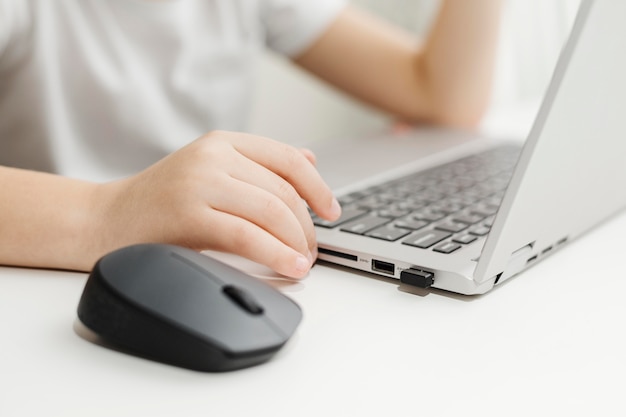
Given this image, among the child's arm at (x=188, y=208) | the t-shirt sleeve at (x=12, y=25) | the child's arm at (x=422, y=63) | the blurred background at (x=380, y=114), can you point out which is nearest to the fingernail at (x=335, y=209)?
the child's arm at (x=188, y=208)

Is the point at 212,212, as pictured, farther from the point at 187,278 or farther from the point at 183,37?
the point at 183,37

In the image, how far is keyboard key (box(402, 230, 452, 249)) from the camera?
47cm

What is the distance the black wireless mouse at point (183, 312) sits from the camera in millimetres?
333

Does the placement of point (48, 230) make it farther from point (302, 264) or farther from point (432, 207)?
point (432, 207)

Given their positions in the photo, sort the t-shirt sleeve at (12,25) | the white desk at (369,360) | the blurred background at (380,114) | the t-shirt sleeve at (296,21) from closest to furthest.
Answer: the white desk at (369,360) → the t-shirt sleeve at (12,25) → the t-shirt sleeve at (296,21) → the blurred background at (380,114)

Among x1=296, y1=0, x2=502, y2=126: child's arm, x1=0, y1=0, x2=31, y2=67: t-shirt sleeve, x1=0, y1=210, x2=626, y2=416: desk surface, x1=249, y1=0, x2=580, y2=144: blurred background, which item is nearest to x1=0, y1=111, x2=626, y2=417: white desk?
x1=0, y1=210, x2=626, y2=416: desk surface

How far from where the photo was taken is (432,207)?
0.57 m

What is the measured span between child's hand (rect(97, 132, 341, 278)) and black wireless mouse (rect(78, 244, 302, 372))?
0.07m

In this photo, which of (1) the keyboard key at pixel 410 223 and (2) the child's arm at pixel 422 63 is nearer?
(1) the keyboard key at pixel 410 223

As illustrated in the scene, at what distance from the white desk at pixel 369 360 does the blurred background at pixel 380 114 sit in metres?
0.93

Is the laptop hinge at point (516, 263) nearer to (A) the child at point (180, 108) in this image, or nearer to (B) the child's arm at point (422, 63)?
(A) the child at point (180, 108)

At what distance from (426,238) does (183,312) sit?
0.20 meters

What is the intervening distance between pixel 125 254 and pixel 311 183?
0.15 m

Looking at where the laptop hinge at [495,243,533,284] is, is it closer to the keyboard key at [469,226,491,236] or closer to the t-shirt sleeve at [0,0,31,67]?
the keyboard key at [469,226,491,236]
